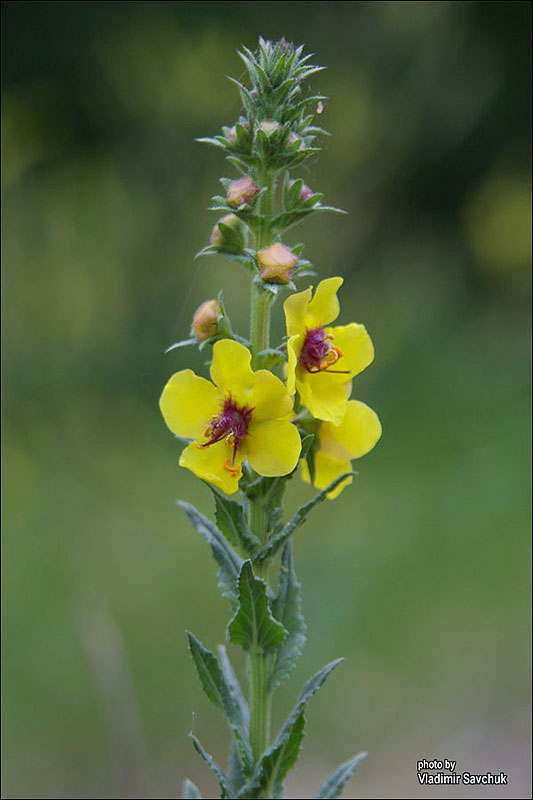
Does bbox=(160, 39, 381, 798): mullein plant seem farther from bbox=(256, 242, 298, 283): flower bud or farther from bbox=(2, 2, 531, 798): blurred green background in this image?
bbox=(2, 2, 531, 798): blurred green background

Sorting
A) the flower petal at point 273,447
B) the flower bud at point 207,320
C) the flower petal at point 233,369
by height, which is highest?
the flower bud at point 207,320

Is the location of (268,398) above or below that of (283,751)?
above

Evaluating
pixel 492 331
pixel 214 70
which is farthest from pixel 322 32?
pixel 492 331

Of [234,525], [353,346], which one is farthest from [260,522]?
[353,346]

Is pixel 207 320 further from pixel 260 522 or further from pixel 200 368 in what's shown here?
pixel 200 368

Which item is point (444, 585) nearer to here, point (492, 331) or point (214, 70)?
point (492, 331)

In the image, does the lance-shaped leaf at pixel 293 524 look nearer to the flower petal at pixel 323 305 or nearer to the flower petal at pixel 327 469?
the flower petal at pixel 327 469

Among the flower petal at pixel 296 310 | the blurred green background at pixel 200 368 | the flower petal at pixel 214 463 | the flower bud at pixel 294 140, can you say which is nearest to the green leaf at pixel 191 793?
the flower petal at pixel 214 463
